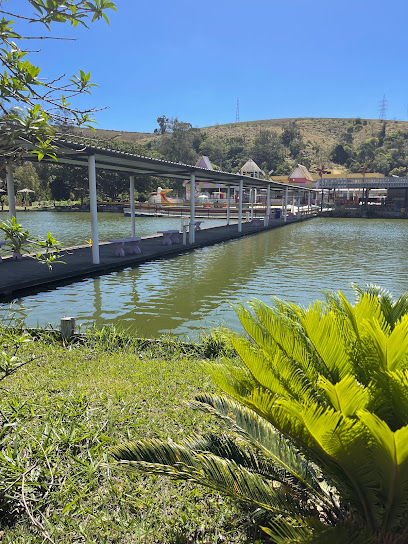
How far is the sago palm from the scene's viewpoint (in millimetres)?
1679

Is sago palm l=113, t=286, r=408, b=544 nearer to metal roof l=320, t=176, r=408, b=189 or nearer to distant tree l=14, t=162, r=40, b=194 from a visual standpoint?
metal roof l=320, t=176, r=408, b=189

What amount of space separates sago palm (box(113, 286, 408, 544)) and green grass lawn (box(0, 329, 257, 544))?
41 centimetres

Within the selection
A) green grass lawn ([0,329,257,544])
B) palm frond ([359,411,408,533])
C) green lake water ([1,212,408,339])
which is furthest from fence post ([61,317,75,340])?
palm frond ([359,411,408,533])

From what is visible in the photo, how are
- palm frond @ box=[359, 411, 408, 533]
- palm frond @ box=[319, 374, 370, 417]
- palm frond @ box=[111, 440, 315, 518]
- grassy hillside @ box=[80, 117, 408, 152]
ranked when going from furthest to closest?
grassy hillside @ box=[80, 117, 408, 152], palm frond @ box=[111, 440, 315, 518], palm frond @ box=[319, 374, 370, 417], palm frond @ box=[359, 411, 408, 533]

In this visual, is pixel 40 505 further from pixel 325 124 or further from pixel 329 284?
pixel 325 124

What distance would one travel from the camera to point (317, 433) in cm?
164

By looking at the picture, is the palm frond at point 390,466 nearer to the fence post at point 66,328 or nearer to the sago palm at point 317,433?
the sago palm at point 317,433

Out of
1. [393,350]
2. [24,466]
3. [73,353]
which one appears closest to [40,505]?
[24,466]

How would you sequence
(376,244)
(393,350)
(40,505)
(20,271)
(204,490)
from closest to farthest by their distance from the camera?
1. (393,350)
2. (40,505)
3. (204,490)
4. (20,271)
5. (376,244)

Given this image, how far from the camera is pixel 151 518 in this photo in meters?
2.42

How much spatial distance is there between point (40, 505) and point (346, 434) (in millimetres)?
1923

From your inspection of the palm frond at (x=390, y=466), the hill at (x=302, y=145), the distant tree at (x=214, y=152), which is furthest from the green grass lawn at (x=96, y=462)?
the distant tree at (x=214, y=152)

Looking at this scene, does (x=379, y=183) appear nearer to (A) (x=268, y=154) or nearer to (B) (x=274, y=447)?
(B) (x=274, y=447)

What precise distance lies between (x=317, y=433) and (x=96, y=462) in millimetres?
1833
